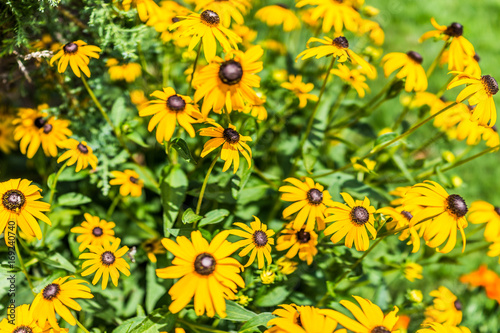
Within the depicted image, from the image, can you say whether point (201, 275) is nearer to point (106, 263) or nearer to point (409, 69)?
point (106, 263)

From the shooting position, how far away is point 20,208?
1593mm

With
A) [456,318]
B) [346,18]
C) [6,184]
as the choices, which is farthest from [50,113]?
[456,318]

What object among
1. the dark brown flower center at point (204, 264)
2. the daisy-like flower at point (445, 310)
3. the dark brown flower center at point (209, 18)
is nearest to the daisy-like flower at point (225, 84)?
the dark brown flower center at point (209, 18)

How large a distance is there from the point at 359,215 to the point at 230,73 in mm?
753

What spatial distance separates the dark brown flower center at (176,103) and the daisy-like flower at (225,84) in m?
0.10

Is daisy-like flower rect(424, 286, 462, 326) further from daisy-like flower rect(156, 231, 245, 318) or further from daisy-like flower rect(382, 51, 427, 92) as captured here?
daisy-like flower rect(156, 231, 245, 318)

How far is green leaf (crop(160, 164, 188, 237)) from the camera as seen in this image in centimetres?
197

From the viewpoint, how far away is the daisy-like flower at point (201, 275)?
136 cm

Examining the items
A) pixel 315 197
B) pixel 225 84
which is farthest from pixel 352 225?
pixel 225 84

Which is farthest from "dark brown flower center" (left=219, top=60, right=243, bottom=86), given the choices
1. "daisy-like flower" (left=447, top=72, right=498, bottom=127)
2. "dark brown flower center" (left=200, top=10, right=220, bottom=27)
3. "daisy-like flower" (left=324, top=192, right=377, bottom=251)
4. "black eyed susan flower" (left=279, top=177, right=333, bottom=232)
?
"daisy-like flower" (left=447, top=72, right=498, bottom=127)

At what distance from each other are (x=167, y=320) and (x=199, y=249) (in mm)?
493

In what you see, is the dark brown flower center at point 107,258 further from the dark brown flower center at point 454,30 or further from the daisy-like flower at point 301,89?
the dark brown flower center at point 454,30

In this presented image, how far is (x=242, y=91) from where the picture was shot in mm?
1623

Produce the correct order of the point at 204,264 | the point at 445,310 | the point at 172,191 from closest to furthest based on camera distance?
the point at 204,264 → the point at 172,191 → the point at 445,310
